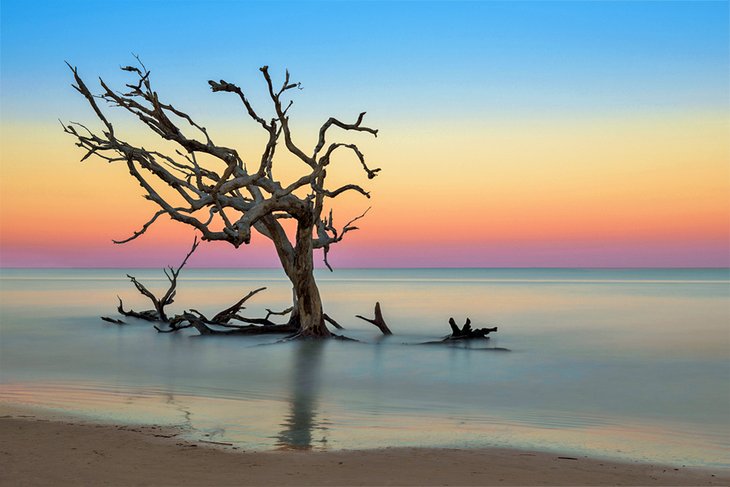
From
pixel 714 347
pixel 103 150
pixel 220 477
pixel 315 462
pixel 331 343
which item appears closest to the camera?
pixel 220 477

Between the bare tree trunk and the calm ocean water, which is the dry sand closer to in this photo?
the calm ocean water

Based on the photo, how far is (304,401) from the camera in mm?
9891

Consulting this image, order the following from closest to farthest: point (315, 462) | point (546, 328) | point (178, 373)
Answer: point (315, 462)
point (178, 373)
point (546, 328)

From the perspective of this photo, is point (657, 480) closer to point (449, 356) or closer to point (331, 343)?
point (449, 356)


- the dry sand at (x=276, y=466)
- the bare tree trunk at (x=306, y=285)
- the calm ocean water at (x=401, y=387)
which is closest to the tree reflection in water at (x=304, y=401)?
the calm ocean water at (x=401, y=387)

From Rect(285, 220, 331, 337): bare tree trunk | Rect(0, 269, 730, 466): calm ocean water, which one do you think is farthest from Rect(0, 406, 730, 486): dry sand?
Rect(285, 220, 331, 337): bare tree trunk

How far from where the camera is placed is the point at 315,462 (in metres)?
5.79

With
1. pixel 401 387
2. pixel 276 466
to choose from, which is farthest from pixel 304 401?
pixel 276 466

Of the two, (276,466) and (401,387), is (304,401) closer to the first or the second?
(401,387)

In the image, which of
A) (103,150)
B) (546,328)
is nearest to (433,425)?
(103,150)

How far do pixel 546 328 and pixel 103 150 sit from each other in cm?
1407

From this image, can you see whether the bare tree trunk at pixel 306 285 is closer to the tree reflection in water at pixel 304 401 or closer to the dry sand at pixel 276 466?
the tree reflection in water at pixel 304 401

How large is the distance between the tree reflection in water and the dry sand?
79cm

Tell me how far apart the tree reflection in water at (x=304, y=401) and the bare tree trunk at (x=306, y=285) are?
411 mm
